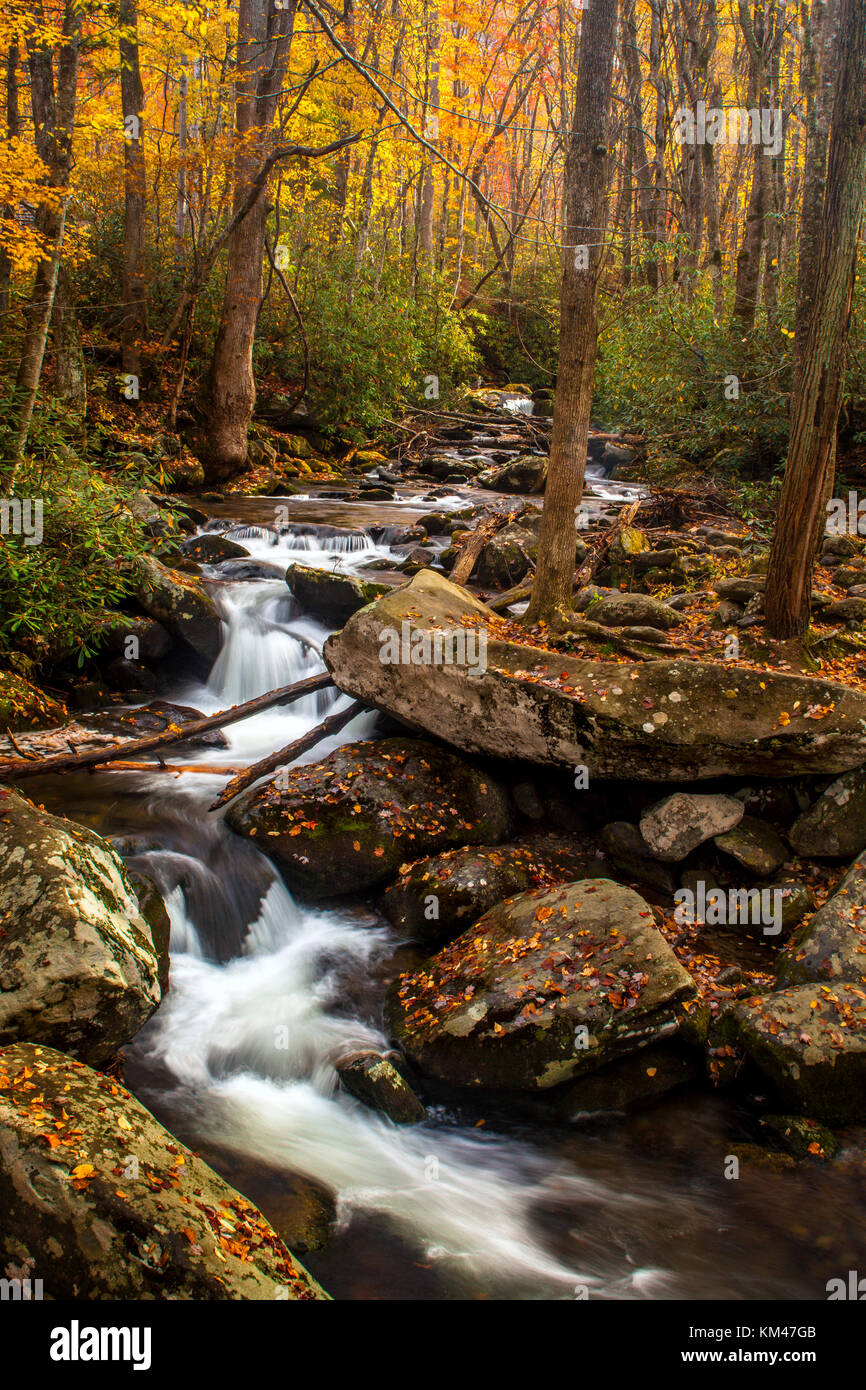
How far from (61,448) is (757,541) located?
27.6 feet

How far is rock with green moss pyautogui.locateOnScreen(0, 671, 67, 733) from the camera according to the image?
310 inches

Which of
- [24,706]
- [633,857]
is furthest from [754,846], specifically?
[24,706]

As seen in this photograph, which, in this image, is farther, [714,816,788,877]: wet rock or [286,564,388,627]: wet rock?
[286,564,388,627]: wet rock

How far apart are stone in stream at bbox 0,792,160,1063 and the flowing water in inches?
38.7

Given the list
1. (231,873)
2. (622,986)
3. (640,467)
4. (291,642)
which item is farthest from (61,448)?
(640,467)

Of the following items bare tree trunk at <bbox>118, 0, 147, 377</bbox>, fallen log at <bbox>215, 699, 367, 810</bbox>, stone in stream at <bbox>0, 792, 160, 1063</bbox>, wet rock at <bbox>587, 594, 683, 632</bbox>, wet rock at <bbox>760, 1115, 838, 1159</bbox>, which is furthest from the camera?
bare tree trunk at <bbox>118, 0, 147, 377</bbox>

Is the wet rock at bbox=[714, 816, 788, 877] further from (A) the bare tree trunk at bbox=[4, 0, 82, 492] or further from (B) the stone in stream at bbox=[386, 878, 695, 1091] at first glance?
(A) the bare tree trunk at bbox=[4, 0, 82, 492]

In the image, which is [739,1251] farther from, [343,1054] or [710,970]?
[343,1054]

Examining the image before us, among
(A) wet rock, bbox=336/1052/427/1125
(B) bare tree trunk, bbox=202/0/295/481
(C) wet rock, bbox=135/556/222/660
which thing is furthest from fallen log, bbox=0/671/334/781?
(B) bare tree trunk, bbox=202/0/295/481

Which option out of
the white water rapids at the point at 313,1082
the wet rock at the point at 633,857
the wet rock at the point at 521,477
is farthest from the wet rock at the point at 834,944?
the wet rock at the point at 521,477

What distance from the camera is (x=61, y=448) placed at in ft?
30.9

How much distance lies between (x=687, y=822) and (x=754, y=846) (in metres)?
0.52

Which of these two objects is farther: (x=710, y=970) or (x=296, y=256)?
(x=296, y=256)

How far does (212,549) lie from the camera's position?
12.5m
